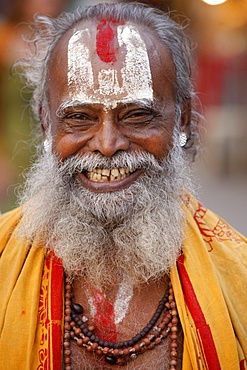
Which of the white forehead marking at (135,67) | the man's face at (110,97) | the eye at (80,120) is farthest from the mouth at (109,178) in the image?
the white forehead marking at (135,67)

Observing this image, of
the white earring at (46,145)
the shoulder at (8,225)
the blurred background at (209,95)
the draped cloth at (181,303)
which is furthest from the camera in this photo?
the blurred background at (209,95)

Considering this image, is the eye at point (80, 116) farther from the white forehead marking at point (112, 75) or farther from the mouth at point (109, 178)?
the mouth at point (109, 178)

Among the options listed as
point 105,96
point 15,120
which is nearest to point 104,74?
point 105,96

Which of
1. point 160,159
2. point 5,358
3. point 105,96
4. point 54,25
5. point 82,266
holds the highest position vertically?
point 54,25

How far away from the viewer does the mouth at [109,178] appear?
2.49 metres

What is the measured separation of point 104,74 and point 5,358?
1083 millimetres

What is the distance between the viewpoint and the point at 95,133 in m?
2.48

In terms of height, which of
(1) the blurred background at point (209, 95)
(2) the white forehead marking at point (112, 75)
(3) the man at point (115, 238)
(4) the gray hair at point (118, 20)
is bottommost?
(3) the man at point (115, 238)

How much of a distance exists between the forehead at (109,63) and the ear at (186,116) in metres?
0.22

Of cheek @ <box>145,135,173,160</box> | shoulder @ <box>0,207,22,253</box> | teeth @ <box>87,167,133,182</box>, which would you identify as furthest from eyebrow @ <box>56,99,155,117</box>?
shoulder @ <box>0,207,22,253</box>

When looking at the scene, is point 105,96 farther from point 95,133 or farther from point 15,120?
point 15,120

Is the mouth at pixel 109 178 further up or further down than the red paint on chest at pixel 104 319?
further up

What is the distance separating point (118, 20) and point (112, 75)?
271 millimetres

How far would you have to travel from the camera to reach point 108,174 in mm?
2490
